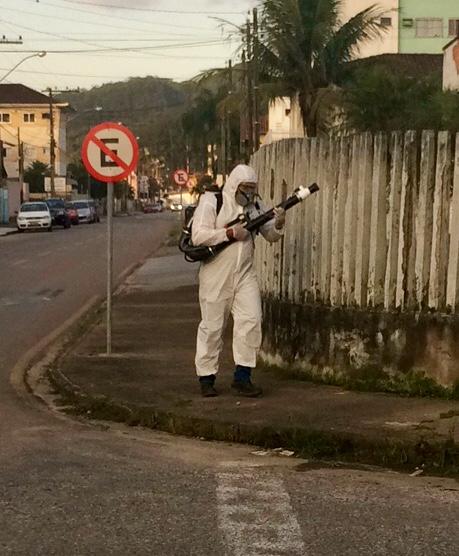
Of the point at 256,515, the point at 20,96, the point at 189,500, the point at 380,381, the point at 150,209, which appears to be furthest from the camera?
the point at 150,209

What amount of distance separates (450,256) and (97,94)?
18018 cm

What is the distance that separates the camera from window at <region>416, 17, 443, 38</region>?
210ft

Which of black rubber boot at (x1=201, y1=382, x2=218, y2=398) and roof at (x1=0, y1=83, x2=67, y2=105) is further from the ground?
roof at (x1=0, y1=83, x2=67, y2=105)

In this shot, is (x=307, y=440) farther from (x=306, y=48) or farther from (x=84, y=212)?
(x=84, y=212)

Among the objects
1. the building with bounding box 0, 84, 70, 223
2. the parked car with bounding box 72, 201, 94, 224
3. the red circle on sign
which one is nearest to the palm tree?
the red circle on sign

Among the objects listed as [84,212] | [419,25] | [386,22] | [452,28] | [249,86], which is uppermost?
[386,22]

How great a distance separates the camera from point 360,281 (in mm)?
9117

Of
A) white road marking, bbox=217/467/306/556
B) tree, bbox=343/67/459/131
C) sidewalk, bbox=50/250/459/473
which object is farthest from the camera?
tree, bbox=343/67/459/131

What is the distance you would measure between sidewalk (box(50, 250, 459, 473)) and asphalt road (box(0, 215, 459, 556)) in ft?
0.68

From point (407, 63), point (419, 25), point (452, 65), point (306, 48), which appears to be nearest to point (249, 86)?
point (306, 48)

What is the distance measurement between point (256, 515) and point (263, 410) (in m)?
2.49

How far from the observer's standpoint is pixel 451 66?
28531 millimetres

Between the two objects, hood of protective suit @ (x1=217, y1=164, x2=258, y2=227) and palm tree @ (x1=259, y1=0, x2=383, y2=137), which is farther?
palm tree @ (x1=259, y1=0, x2=383, y2=137)

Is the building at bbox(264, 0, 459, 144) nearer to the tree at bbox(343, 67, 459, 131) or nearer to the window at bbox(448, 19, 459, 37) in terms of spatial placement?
the window at bbox(448, 19, 459, 37)
